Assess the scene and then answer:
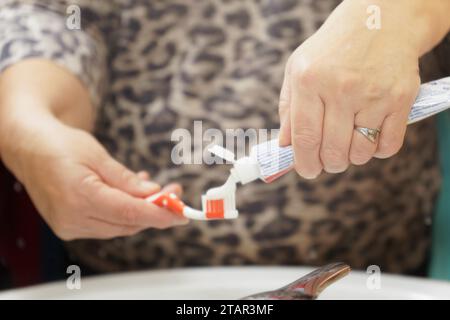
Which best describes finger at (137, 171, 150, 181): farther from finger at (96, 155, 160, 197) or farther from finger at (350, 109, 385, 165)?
finger at (350, 109, 385, 165)

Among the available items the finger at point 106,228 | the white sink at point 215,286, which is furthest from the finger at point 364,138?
the finger at point 106,228

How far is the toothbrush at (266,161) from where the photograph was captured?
455 millimetres

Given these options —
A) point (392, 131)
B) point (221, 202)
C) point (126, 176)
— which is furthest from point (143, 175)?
point (392, 131)

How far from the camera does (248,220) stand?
678mm

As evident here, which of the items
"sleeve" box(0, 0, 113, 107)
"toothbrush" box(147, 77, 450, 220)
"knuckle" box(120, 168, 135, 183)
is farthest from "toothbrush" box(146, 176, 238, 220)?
"sleeve" box(0, 0, 113, 107)

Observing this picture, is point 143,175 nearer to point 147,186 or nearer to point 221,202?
point 147,186

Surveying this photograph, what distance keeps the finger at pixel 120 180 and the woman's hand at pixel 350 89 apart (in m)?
0.17

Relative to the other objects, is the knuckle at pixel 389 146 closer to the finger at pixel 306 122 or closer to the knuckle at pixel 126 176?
the finger at pixel 306 122

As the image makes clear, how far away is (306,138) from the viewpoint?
17.8 inches

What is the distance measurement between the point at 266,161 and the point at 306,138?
0.11ft

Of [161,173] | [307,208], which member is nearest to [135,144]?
[161,173]

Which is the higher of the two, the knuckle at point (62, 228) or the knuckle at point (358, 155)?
the knuckle at point (358, 155)
